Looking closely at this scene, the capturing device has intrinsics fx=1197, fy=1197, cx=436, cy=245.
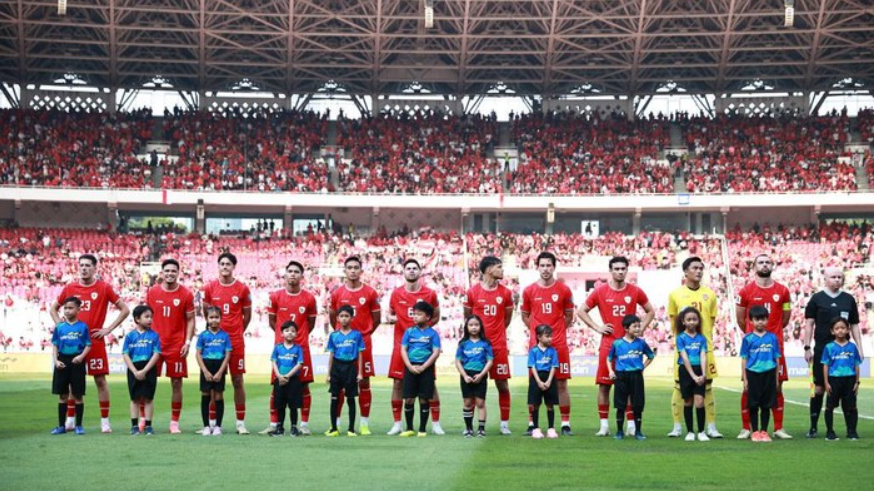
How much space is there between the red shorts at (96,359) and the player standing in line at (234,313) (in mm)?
1373

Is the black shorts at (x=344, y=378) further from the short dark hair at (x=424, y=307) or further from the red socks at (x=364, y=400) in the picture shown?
the short dark hair at (x=424, y=307)

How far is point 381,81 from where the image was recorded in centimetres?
5969

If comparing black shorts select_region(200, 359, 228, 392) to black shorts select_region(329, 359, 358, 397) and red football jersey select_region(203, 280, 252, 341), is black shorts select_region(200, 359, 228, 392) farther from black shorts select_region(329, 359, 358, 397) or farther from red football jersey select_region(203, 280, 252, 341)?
black shorts select_region(329, 359, 358, 397)

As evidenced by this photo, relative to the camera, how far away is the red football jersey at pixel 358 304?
15703 millimetres

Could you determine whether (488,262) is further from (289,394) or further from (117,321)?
(117,321)

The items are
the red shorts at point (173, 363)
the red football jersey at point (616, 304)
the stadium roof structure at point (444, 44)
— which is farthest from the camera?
the stadium roof structure at point (444, 44)

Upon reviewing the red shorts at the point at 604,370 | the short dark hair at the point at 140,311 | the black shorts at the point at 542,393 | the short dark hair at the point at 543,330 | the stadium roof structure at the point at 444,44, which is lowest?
the black shorts at the point at 542,393

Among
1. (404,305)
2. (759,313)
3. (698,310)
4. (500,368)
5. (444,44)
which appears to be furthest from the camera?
(444,44)

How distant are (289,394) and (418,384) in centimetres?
166

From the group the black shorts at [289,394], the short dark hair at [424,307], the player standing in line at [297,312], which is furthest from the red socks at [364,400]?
the short dark hair at [424,307]

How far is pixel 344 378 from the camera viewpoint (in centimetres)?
1512

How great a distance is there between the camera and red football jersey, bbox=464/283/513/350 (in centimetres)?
1532

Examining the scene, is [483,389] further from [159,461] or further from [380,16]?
[380,16]

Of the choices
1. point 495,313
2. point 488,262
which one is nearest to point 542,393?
point 495,313
